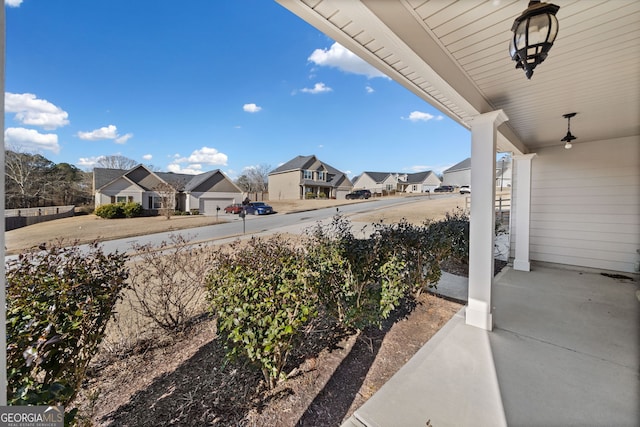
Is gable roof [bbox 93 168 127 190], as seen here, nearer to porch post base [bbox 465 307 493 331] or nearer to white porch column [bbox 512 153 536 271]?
porch post base [bbox 465 307 493 331]

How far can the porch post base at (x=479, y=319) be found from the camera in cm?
299

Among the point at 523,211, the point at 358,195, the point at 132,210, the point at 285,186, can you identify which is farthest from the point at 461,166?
the point at 132,210

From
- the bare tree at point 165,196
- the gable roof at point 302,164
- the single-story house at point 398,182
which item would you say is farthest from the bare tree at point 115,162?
the single-story house at point 398,182

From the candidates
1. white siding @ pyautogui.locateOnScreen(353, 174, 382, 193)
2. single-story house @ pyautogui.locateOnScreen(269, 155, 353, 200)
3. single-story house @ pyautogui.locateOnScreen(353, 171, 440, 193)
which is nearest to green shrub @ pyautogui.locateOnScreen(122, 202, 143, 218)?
single-story house @ pyautogui.locateOnScreen(269, 155, 353, 200)

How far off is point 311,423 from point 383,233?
2207 mm

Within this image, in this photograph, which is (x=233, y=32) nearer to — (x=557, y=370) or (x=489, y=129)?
(x=489, y=129)

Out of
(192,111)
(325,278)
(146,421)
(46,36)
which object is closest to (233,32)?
(46,36)

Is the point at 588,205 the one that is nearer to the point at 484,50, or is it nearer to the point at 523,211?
the point at 523,211

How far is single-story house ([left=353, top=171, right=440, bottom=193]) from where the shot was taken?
40.7m

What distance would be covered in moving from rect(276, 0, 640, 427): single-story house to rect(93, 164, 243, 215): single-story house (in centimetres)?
2270

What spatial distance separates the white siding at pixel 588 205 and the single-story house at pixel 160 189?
23.3 meters

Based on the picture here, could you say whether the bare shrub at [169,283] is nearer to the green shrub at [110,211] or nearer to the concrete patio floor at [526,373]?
the concrete patio floor at [526,373]

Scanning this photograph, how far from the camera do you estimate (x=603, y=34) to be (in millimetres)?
1883

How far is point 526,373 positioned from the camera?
229 cm
